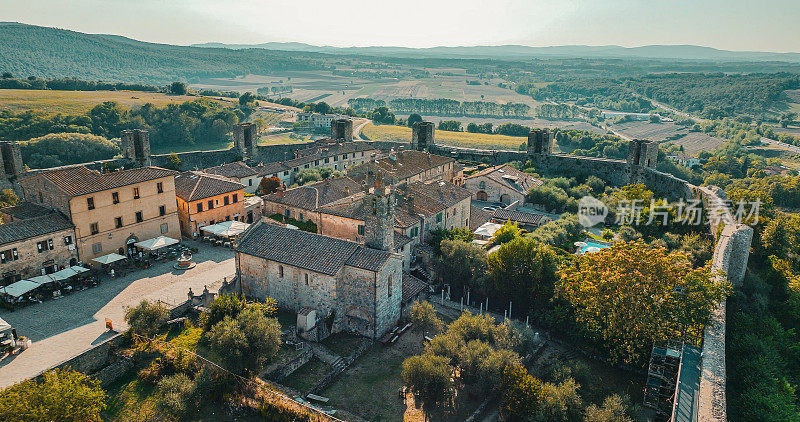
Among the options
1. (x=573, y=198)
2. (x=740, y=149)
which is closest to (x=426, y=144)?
(x=573, y=198)

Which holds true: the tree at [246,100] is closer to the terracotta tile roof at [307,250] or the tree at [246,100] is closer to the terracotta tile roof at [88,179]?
the terracotta tile roof at [88,179]

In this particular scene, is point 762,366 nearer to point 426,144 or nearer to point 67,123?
point 426,144

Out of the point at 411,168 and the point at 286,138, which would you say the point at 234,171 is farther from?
the point at 286,138

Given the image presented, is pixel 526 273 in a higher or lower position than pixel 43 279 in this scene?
higher

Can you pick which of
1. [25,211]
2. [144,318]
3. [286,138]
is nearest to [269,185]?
[25,211]

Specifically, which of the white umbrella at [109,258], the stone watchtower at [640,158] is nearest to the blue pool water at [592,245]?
the stone watchtower at [640,158]

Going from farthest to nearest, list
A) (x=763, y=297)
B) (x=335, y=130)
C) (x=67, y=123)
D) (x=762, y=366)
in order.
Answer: (x=67, y=123)
(x=335, y=130)
(x=763, y=297)
(x=762, y=366)

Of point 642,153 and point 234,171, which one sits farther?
point 642,153
